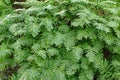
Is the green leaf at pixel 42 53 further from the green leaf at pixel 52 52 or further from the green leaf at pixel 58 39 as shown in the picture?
the green leaf at pixel 58 39

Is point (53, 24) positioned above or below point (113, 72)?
above

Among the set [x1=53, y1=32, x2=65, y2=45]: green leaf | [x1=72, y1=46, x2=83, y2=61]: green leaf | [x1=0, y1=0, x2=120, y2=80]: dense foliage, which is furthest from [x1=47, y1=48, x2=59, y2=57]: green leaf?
[x1=72, y1=46, x2=83, y2=61]: green leaf

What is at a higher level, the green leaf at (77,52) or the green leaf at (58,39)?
the green leaf at (58,39)

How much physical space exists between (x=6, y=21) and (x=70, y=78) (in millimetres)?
1722

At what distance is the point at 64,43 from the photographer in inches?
212

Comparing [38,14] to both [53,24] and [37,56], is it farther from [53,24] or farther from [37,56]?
[37,56]

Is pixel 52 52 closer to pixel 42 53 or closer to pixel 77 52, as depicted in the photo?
pixel 42 53

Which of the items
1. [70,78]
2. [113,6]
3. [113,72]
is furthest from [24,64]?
[113,6]

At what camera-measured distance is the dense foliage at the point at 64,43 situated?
5324 mm

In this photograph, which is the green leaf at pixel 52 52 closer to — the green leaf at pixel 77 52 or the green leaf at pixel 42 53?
the green leaf at pixel 42 53

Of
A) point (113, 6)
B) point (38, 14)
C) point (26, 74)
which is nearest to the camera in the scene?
point (26, 74)

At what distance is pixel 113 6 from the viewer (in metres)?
6.13

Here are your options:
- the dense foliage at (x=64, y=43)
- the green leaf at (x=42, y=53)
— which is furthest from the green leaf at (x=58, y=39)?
the green leaf at (x=42, y=53)

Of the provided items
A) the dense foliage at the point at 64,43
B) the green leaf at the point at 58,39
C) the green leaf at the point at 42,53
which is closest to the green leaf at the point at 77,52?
the dense foliage at the point at 64,43
